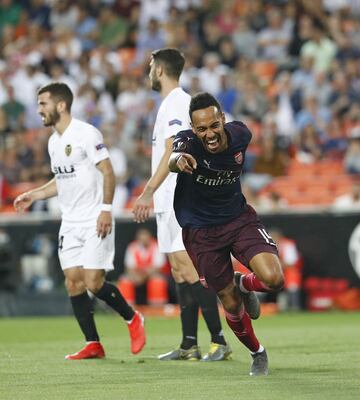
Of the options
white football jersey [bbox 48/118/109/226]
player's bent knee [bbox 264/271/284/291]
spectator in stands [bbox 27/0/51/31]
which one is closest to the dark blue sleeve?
player's bent knee [bbox 264/271/284/291]

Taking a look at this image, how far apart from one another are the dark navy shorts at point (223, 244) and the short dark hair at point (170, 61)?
1920mm

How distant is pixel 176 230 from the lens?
32.5ft

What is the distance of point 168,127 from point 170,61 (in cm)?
62

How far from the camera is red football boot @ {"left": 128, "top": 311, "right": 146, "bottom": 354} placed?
10.2 metres

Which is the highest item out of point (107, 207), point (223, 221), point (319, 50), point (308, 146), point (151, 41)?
point (151, 41)

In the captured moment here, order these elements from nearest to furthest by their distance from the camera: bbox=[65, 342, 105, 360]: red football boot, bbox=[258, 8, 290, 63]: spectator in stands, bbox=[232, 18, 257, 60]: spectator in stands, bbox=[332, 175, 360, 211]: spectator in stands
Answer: bbox=[65, 342, 105, 360]: red football boot → bbox=[332, 175, 360, 211]: spectator in stands → bbox=[258, 8, 290, 63]: spectator in stands → bbox=[232, 18, 257, 60]: spectator in stands

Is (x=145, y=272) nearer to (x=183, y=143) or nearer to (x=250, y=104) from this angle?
(x=250, y=104)

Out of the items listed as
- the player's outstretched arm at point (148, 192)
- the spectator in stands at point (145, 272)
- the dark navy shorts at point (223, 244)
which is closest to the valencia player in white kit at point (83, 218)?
the player's outstretched arm at point (148, 192)

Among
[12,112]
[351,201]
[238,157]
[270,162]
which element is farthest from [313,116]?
[238,157]

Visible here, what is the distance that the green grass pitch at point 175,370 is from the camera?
7.49 meters

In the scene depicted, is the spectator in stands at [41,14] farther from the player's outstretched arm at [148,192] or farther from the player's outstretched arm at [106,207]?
the player's outstretched arm at [148,192]

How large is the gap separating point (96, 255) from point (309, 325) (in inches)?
206

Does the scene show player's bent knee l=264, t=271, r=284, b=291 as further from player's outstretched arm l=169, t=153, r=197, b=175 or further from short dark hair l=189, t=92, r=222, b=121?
short dark hair l=189, t=92, r=222, b=121

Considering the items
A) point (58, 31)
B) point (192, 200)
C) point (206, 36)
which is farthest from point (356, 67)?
point (192, 200)
